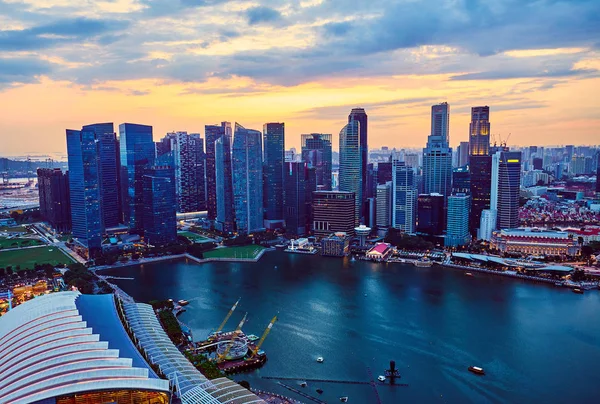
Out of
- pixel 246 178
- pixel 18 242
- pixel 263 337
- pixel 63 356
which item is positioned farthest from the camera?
pixel 246 178

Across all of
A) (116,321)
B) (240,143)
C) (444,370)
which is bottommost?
(444,370)

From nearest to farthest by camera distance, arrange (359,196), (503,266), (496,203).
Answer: (503,266) → (496,203) → (359,196)

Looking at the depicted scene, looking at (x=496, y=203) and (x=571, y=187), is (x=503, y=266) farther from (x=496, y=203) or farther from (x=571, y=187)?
(x=571, y=187)

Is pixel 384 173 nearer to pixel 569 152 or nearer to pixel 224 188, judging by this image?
pixel 224 188

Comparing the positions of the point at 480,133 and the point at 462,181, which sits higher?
the point at 480,133

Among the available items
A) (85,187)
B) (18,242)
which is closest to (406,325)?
(85,187)

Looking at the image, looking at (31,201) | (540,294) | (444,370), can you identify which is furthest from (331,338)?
(31,201)

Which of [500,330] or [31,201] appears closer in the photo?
[500,330]
